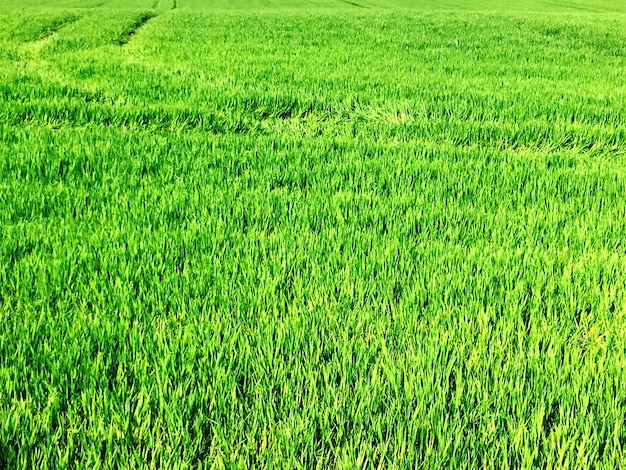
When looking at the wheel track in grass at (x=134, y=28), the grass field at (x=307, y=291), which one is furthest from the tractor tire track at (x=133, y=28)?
the grass field at (x=307, y=291)

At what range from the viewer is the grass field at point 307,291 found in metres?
1.44

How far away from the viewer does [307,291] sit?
218cm

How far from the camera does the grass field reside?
1442 mm

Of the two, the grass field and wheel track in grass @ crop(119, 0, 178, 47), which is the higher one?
wheel track in grass @ crop(119, 0, 178, 47)

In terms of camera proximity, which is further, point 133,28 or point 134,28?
point 134,28

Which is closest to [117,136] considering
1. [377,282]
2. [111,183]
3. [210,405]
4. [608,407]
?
[111,183]

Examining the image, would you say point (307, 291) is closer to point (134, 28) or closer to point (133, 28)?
point (133, 28)

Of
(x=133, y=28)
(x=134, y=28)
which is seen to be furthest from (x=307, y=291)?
(x=134, y=28)

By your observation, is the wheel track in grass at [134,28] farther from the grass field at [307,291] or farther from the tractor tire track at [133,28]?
the grass field at [307,291]

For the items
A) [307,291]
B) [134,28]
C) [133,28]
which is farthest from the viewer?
[134,28]

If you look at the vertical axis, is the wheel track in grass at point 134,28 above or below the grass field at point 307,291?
above

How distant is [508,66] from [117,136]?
7601 mm

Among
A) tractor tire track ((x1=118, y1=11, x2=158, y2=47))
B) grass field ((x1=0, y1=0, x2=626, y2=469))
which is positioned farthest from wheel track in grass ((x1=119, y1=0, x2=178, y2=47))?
grass field ((x1=0, y1=0, x2=626, y2=469))

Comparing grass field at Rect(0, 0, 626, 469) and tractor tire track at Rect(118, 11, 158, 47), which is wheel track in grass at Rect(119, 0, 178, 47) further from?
grass field at Rect(0, 0, 626, 469)
